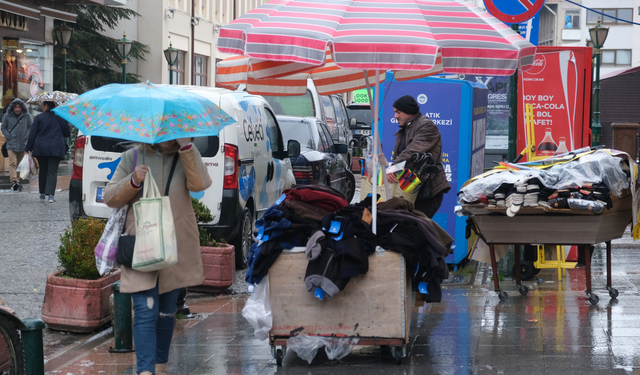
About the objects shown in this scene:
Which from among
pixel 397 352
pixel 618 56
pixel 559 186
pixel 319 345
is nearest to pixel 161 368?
pixel 319 345

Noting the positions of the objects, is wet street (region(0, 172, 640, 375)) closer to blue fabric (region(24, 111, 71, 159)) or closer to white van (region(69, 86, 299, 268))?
white van (region(69, 86, 299, 268))

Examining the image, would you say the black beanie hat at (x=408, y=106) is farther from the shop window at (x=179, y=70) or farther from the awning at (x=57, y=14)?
the shop window at (x=179, y=70)

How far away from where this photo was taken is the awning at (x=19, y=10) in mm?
22672

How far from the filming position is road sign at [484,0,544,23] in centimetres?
798

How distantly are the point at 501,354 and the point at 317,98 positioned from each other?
13.0 meters

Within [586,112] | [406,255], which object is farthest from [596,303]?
[586,112]

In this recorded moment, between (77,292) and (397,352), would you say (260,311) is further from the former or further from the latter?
(77,292)

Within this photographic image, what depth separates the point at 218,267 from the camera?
27.0ft

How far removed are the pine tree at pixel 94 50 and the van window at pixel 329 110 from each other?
1415 cm

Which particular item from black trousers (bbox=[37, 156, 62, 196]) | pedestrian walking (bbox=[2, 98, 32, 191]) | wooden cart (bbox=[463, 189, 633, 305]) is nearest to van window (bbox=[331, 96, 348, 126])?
pedestrian walking (bbox=[2, 98, 32, 191])

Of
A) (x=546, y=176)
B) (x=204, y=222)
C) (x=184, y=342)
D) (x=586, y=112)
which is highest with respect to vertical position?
(x=586, y=112)

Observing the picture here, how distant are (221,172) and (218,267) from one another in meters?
1.25

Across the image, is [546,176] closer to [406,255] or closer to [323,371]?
[406,255]

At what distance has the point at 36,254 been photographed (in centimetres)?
1018
